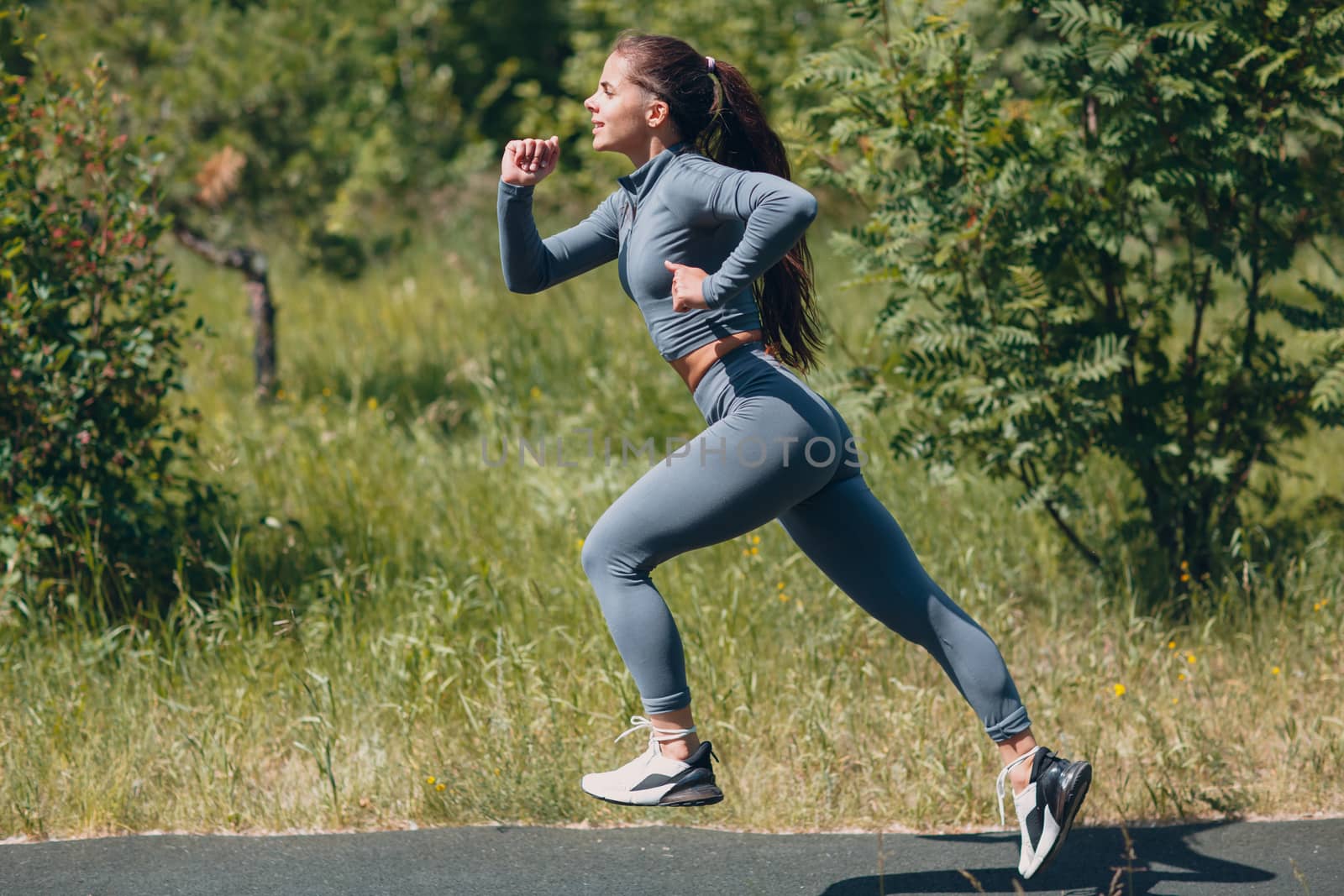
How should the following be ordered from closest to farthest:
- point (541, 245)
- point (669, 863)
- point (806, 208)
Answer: point (806, 208)
point (541, 245)
point (669, 863)

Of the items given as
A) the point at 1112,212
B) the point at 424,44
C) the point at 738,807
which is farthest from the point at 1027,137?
the point at 424,44

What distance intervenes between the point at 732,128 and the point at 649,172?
0.28 metres

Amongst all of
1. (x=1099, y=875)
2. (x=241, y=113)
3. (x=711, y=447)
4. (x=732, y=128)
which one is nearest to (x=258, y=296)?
(x=241, y=113)

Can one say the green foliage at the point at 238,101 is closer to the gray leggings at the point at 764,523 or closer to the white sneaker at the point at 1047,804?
the gray leggings at the point at 764,523

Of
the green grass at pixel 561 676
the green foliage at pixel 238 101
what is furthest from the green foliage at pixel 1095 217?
the green foliage at pixel 238 101

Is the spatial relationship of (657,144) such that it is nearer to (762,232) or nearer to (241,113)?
(762,232)

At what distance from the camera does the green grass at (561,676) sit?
12.5 ft

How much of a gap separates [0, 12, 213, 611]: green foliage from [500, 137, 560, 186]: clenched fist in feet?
6.93

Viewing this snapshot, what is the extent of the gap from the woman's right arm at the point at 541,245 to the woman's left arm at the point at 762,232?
524 mm

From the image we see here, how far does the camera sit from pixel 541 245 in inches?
130

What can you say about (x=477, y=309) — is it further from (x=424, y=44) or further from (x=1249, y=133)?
(x=424, y=44)

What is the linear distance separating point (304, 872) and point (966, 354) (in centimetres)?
289

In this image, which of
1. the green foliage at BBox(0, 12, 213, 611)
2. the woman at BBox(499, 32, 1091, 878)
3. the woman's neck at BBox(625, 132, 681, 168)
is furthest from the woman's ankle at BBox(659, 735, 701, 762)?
the green foliage at BBox(0, 12, 213, 611)

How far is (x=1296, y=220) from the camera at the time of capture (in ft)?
15.4
